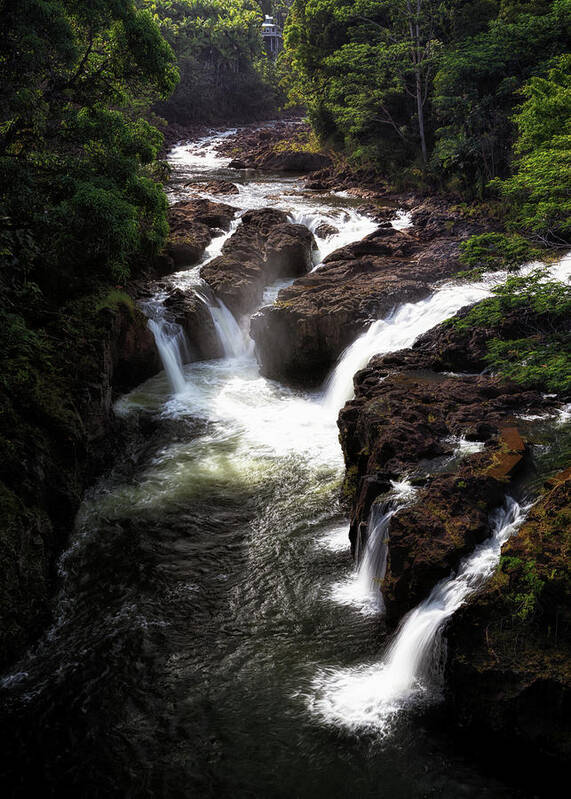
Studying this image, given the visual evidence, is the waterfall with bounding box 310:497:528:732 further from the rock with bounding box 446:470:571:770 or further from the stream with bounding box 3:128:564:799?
the rock with bounding box 446:470:571:770

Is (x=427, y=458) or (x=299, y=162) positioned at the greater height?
(x=299, y=162)

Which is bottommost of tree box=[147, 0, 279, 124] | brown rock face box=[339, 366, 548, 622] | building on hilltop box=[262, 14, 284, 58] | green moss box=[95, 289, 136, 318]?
brown rock face box=[339, 366, 548, 622]

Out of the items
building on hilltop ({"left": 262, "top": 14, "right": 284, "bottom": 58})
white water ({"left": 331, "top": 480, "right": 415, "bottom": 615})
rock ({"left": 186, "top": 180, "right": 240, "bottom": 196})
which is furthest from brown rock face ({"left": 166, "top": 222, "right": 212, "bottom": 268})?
building on hilltop ({"left": 262, "top": 14, "right": 284, "bottom": 58})

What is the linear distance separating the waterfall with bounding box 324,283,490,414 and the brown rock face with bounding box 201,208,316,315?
4.89 metres

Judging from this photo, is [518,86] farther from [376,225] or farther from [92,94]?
[92,94]

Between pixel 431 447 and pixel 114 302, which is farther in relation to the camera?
pixel 114 302

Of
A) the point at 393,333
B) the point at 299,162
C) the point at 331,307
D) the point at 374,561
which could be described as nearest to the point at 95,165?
the point at 331,307

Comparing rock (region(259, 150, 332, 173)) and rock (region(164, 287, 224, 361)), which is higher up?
rock (region(259, 150, 332, 173))

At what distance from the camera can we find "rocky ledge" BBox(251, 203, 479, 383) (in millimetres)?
14531

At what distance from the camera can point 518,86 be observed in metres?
22.0

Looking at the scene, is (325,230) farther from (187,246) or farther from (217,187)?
(217,187)

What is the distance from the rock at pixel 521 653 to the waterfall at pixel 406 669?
296 millimetres

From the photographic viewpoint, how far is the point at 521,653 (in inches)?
209

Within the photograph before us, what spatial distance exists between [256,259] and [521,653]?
1607 cm
